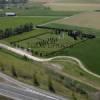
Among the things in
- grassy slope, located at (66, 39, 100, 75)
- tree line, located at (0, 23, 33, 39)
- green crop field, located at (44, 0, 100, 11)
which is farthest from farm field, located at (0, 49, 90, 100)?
green crop field, located at (44, 0, 100, 11)

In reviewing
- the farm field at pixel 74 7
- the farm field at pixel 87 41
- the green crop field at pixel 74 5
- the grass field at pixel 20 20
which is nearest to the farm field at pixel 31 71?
the farm field at pixel 87 41

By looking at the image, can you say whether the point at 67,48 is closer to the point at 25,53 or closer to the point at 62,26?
the point at 25,53

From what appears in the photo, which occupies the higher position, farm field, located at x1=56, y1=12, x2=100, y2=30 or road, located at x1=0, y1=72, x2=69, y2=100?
farm field, located at x1=56, y1=12, x2=100, y2=30

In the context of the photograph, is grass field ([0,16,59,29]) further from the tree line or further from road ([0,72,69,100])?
road ([0,72,69,100])

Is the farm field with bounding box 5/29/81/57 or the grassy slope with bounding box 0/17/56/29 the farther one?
the grassy slope with bounding box 0/17/56/29

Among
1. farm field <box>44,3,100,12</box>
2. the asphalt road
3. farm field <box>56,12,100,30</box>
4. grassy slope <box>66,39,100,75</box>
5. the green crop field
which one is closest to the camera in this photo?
the asphalt road

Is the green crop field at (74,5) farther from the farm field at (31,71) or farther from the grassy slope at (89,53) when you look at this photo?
the farm field at (31,71)

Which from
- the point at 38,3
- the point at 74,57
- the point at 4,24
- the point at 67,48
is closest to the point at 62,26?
the point at 4,24

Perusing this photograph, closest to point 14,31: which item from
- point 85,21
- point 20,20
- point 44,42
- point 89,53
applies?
point 44,42

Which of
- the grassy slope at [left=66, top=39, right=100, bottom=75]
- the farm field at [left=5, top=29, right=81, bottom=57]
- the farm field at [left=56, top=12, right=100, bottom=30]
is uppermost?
the farm field at [left=56, top=12, right=100, bottom=30]

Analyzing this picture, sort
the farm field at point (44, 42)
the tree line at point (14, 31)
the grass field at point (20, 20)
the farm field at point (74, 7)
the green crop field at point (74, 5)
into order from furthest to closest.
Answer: the green crop field at point (74, 5) < the farm field at point (74, 7) < the grass field at point (20, 20) < the tree line at point (14, 31) < the farm field at point (44, 42)

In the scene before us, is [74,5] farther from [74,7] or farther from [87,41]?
[87,41]

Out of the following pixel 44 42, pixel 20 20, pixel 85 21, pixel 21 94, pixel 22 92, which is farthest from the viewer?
pixel 20 20
